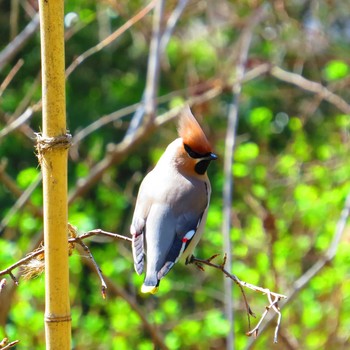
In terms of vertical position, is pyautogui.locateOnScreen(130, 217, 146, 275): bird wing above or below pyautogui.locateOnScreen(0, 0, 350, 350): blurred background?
below

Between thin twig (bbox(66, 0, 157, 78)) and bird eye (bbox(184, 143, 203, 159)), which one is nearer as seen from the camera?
bird eye (bbox(184, 143, 203, 159))

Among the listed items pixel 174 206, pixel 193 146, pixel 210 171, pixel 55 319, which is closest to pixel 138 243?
pixel 174 206

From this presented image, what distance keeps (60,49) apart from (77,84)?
15.6ft

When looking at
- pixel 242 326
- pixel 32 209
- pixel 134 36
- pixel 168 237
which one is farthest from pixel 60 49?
pixel 134 36

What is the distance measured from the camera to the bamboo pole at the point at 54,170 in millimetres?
1460

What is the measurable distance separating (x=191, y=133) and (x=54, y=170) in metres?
1.22

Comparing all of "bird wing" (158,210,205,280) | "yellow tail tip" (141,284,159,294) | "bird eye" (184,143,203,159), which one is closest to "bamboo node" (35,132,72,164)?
"yellow tail tip" (141,284,159,294)

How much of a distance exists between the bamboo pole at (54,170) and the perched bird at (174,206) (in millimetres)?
784

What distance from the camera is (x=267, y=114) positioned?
5.23 m

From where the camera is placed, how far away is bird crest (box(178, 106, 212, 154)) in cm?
255

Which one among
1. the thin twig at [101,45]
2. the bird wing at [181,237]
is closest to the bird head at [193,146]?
the bird wing at [181,237]

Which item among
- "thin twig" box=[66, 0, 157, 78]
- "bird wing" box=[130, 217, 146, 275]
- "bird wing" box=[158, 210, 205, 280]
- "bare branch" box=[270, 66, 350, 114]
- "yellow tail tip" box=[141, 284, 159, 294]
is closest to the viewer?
"yellow tail tip" box=[141, 284, 159, 294]

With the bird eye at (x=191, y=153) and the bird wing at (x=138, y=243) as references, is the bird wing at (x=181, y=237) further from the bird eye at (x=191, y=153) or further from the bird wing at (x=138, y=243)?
the bird eye at (x=191, y=153)

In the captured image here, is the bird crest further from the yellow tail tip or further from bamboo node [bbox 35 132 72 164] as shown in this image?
bamboo node [bbox 35 132 72 164]
